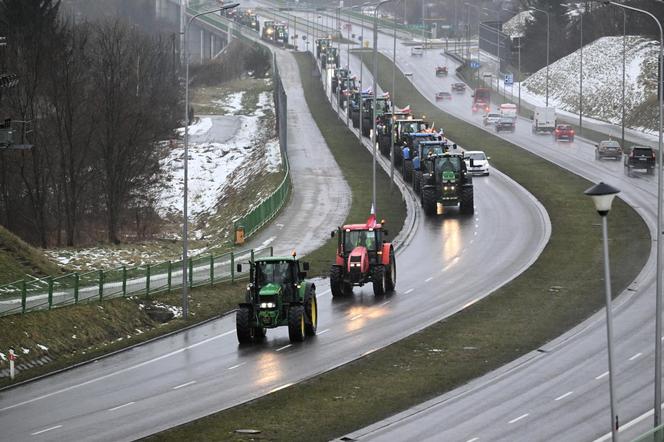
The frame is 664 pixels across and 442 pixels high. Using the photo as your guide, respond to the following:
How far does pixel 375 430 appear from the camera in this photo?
31734 mm

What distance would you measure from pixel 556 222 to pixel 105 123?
29267 mm

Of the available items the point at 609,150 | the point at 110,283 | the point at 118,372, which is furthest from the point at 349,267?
the point at 609,150

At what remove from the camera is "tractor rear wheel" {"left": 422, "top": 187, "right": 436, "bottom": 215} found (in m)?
68.9

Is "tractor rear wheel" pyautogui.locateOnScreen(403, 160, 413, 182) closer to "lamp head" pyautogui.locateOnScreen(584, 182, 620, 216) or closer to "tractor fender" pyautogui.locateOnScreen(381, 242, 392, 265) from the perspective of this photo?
"tractor fender" pyautogui.locateOnScreen(381, 242, 392, 265)

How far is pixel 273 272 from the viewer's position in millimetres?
40469

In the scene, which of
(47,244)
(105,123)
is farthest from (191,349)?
(105,123)

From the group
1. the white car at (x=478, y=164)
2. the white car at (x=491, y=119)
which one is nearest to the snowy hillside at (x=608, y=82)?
the white car at (x=491, y=119)

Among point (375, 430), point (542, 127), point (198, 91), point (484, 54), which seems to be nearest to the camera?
point (375, 430)

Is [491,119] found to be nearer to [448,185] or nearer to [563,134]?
[563,134]

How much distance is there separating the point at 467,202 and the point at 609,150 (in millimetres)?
25379

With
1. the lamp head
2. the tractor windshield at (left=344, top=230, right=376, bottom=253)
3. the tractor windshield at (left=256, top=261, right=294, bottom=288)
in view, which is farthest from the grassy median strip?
the lamp head

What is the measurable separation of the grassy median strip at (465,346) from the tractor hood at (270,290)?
3.22 metres

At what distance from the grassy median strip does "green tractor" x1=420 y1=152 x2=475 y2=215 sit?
15.0ft

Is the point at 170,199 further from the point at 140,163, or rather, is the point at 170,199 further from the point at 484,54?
the point at 484,54
